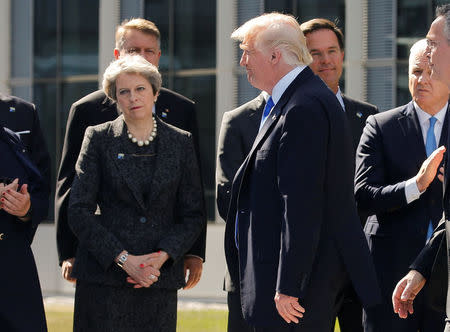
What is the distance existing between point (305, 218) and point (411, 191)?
1.12 meters

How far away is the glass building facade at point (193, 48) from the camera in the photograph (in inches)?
601

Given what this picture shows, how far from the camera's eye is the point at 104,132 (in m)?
5.39

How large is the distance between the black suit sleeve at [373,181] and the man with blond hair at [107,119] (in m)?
0.93

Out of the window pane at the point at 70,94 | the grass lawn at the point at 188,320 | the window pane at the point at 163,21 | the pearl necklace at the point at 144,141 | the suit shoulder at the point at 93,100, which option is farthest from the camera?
the window pane at the point at 70,94

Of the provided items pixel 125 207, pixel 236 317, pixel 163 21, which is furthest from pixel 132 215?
pixel 163 21

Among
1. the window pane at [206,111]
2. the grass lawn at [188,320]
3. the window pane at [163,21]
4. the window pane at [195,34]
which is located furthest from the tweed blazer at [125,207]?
the window pane at [163,21]

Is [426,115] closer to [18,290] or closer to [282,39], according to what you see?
[282,39]

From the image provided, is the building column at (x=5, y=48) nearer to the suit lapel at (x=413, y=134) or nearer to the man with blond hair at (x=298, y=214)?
the suit lapel at (x=413, y=134)

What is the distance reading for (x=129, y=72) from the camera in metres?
5.41

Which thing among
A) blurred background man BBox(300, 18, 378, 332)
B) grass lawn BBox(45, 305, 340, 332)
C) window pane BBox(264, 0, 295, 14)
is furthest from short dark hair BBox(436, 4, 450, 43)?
window pane BBox(264, 0, 295, 14)

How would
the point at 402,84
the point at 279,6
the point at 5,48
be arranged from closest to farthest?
the point at 402,84, the point at 279,6, the point at 5,48

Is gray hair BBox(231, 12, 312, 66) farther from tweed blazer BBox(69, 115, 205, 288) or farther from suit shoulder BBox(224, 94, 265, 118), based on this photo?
suit shoulder BBox(224, 94, 265, 118)

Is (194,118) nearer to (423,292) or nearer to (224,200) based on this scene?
(224,200)

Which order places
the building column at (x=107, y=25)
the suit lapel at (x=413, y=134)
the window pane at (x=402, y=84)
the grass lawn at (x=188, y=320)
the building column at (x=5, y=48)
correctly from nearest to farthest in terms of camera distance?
the suit lapel at (x=413, y=134) < the grass lawn at (x=188, y=320) < the window pane at (x=402, y=84) < the building column at (x=107, y=25) < the building column at (x=5, y=48)
